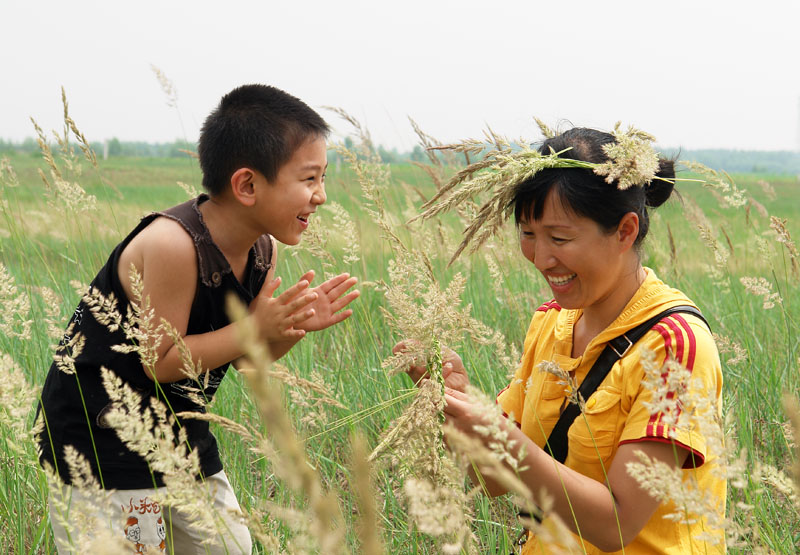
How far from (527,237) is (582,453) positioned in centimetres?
55

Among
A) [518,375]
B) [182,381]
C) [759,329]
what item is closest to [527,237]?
[518,375]

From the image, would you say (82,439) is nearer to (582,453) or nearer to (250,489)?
(250,489)

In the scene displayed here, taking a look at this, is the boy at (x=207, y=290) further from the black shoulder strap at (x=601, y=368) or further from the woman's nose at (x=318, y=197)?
the black shoulder strap at (x=601, y=368)

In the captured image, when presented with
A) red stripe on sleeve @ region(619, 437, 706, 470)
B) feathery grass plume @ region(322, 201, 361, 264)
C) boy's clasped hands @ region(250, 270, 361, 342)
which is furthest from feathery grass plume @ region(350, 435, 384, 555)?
feathery grass plume @ region(322, 201, 361, 264)

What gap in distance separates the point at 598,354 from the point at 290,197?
1.05 metres

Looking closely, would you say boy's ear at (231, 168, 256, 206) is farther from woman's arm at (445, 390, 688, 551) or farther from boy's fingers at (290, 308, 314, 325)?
woman's arm at (445, 390, 688, 551)

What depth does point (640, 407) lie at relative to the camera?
1482 mm

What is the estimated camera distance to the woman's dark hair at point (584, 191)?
1682mm

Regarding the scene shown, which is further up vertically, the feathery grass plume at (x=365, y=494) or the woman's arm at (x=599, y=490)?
the feathery grass plume at (x=365, y=494)

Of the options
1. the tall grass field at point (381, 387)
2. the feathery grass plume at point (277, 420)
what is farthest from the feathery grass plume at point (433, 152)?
the feathery grass plume at point (277, 420)

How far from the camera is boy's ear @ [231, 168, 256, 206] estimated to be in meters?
2.18

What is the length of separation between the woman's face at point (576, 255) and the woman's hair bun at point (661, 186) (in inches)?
9.1

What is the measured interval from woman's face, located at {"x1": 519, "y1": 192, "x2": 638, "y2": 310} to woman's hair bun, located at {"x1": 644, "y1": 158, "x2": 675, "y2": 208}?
232 mm

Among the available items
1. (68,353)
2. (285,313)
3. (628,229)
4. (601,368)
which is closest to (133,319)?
(68,353)
